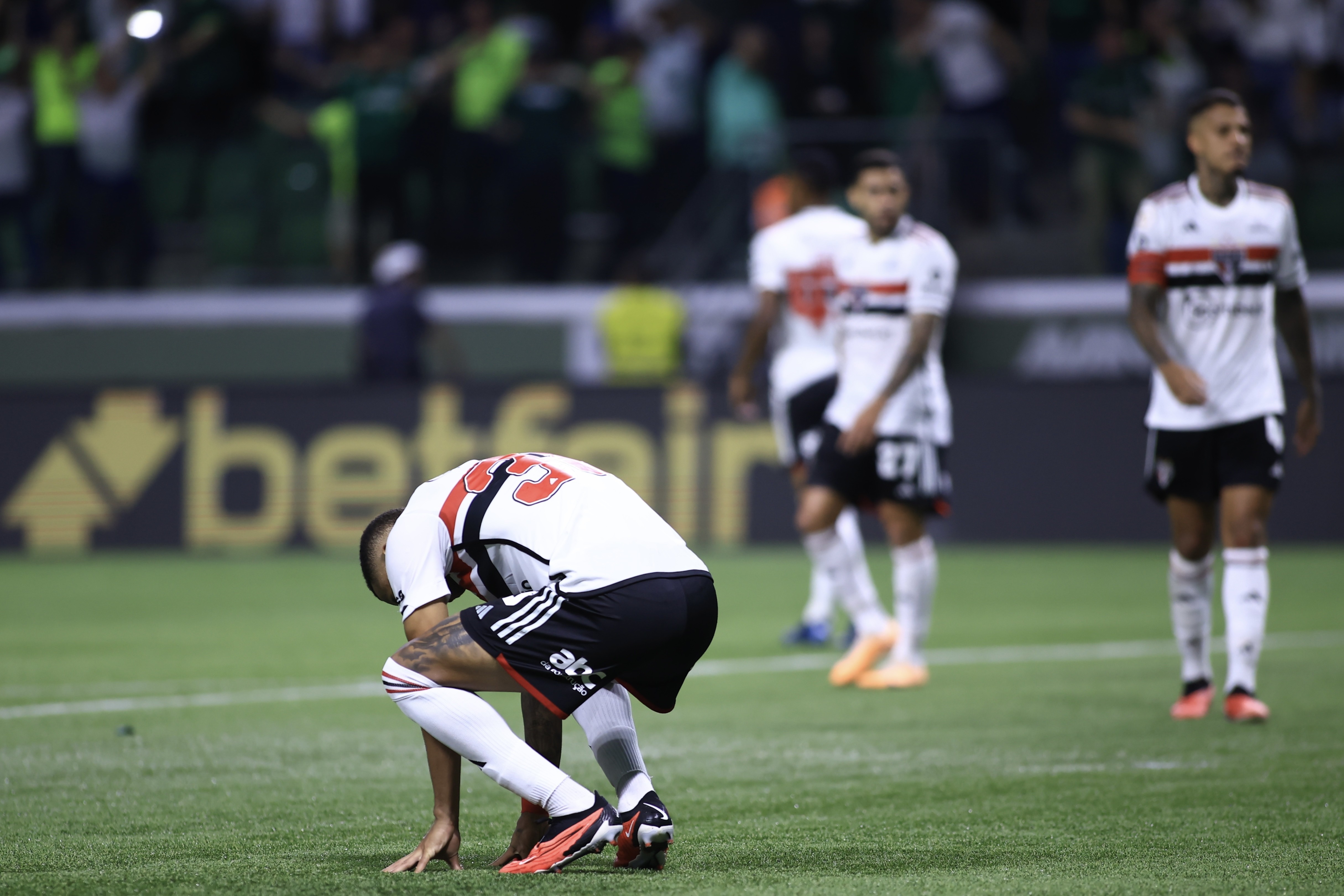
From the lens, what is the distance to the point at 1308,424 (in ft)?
24.3

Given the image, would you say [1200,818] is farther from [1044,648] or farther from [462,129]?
[462,129]

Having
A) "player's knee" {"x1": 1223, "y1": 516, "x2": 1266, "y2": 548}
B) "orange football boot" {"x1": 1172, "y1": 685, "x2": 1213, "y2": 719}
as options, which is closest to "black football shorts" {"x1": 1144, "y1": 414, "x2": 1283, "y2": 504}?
"player's knee" {"x1": 1223, "y1": 516, "x2": 1266, "y2": 548}

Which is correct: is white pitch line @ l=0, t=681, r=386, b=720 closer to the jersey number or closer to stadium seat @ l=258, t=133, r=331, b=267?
the jersey number

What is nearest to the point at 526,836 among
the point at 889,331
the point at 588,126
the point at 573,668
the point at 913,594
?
the point at 573,668

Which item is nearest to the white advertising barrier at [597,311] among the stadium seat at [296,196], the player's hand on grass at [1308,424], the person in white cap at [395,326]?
the stadium seat at [296,196]

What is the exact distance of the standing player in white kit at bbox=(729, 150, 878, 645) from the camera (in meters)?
9.70

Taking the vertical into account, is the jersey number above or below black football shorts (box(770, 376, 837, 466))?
above

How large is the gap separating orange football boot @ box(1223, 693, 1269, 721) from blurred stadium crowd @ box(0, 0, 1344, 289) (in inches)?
373

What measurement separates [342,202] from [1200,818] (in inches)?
544

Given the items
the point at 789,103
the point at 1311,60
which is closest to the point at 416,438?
the point at 789,103

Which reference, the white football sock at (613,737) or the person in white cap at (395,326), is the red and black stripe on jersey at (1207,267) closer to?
the white football sock at (613,737)

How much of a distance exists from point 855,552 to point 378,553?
16.9ft

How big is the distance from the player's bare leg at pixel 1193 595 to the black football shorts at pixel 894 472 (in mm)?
1277

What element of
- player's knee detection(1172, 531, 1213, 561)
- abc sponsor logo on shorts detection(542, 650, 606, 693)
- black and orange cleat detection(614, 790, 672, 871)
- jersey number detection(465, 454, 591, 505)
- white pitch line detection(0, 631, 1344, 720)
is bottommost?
white pitch line detection(0, 631, 1344, 720)
